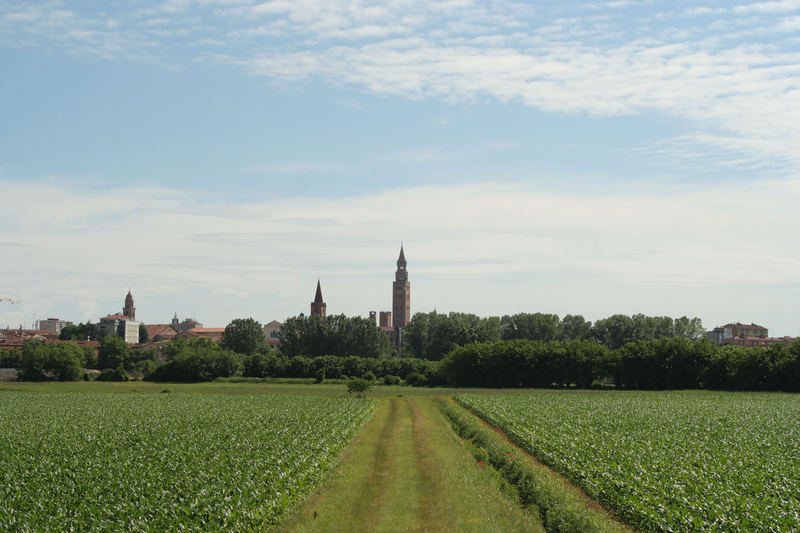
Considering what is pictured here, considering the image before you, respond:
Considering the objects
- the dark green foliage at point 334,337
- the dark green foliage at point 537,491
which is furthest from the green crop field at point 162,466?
the dark green foliage at point 334,337

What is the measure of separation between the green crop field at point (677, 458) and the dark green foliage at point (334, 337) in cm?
11791

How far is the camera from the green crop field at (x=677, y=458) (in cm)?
2119

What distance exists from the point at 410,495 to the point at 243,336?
16970cm

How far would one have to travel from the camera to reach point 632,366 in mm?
104500

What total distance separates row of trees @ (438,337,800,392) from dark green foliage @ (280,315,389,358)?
210ft

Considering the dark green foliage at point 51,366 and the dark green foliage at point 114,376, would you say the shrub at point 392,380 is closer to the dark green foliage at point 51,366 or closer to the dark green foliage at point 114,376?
the dark green foliage at point 114,376

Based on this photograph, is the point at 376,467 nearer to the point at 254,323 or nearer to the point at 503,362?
the point at 503,362

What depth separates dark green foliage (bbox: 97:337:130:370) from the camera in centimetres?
16762

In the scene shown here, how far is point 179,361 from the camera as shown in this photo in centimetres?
12531

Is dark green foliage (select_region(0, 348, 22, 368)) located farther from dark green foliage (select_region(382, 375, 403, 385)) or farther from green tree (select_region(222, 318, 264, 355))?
dark green foliage (select_region(382, 375, 403, 385))

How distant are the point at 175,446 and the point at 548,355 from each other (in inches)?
3126

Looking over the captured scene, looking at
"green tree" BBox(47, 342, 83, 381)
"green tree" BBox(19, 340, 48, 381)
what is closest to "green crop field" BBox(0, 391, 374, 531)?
"green tree" BBox(47, 342, 83, 381)

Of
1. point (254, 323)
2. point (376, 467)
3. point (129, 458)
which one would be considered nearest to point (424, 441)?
point (376, 467)

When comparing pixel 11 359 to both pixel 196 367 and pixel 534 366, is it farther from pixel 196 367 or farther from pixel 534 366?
pixel 534 366
